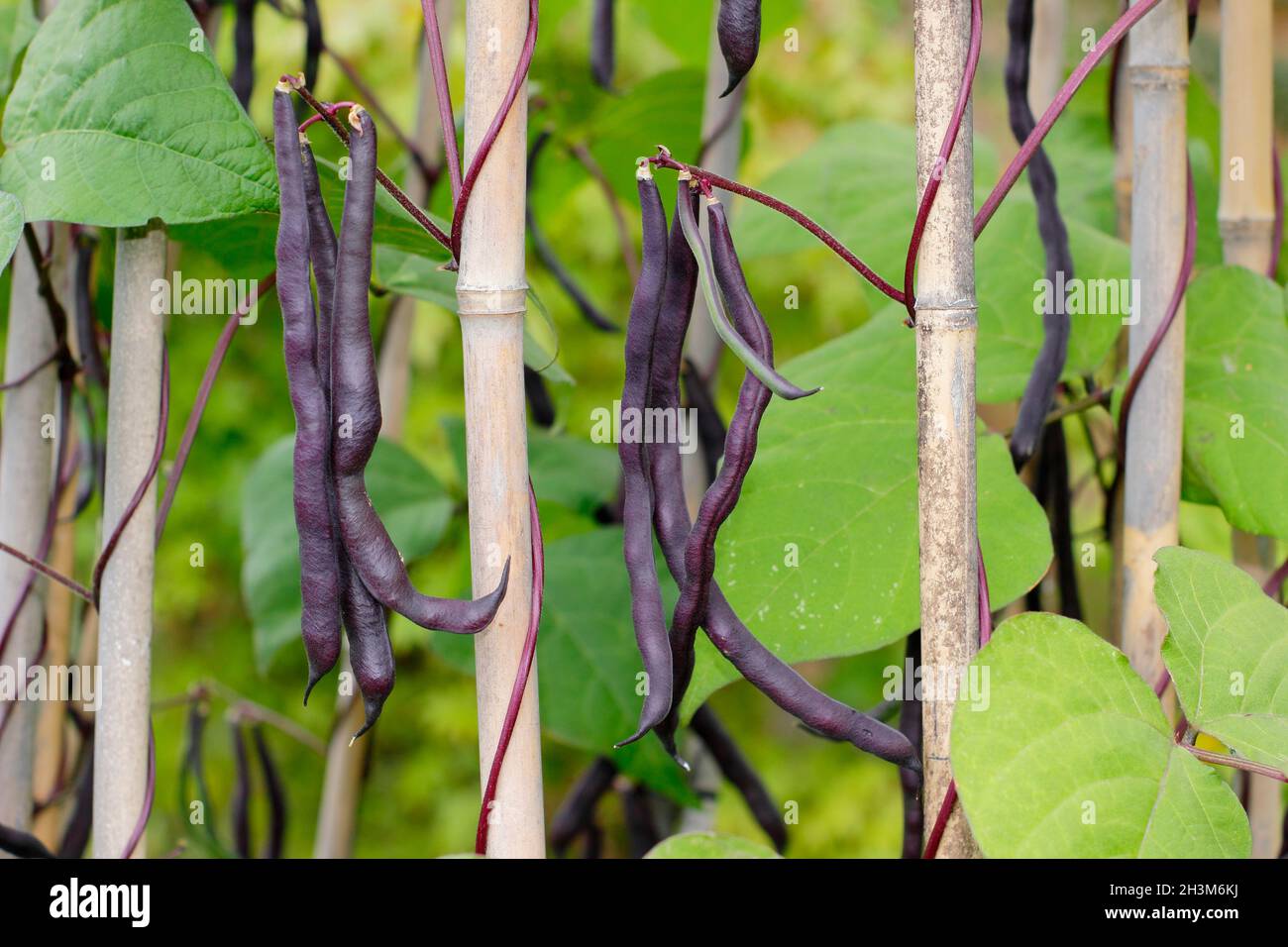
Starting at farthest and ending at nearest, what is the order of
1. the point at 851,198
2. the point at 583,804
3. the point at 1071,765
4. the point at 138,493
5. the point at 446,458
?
the point at 446,458
the point at 583,804
the point at 851,198
the point at 138,493
the point at 1071,765

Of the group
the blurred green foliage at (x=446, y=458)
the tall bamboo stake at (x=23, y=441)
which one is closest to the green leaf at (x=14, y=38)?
the tall bamboo stake at (x=23, y=441)

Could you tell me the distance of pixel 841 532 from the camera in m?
0.58

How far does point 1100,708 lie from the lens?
456 mm

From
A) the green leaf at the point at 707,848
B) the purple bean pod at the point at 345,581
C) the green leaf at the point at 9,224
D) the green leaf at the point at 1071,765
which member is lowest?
the green leaf at the point at 707,848

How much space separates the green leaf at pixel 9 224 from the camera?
432 millimetres

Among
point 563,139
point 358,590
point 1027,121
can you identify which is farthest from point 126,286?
point 563,139

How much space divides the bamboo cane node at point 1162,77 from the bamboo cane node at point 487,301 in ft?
1.15

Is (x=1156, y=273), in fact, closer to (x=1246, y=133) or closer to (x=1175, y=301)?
(x=1175, y=301)

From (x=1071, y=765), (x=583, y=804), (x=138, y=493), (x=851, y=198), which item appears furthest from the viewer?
(x=583, y=804)

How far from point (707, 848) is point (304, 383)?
0.87 ft

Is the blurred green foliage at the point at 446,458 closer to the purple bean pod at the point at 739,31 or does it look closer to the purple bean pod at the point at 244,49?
the purple bean pod at the point at 244,49

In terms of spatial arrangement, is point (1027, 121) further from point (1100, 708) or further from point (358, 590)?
point (358, 590)

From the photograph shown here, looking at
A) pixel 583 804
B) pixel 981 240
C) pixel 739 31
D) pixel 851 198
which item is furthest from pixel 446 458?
pixel 739 31
